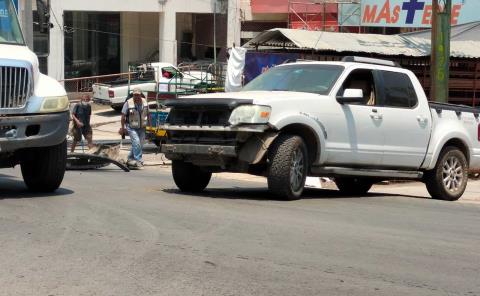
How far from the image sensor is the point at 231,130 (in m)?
9.25

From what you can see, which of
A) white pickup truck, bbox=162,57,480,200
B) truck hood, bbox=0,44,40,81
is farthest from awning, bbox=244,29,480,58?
truck hood, bbox=0,44,40,81

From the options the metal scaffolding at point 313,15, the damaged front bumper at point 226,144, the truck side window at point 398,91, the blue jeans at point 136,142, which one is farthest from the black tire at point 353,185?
the metal scaffolding at point 313,15

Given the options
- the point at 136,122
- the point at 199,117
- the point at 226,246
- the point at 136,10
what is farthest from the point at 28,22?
the point at 136,10

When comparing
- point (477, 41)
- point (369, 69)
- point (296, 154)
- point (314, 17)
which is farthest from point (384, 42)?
point (296, 154)

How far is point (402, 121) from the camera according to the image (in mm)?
10984

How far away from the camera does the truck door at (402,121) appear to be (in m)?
10.9

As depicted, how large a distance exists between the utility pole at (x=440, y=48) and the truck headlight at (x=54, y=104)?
10908 mm

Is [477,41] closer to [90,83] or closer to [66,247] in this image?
[90,83]

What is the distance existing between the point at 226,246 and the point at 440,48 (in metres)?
12.5

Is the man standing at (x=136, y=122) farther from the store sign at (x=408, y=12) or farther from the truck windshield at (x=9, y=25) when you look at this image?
the store sign at (x=408, y=12)

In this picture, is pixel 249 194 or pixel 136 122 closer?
pixel 249 194

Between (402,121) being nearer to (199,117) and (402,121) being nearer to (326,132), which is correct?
(326,132)

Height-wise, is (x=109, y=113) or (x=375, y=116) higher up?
(x=375, y=116)

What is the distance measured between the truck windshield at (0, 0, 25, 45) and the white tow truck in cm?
2
